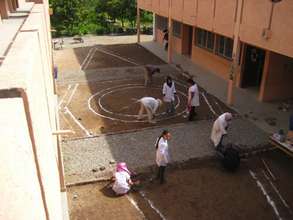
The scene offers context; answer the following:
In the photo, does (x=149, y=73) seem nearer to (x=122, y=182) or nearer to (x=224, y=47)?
(x=224, y=47)

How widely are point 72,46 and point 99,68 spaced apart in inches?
308

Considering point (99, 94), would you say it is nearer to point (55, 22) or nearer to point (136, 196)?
point (136, 196)

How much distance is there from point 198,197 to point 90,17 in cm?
3214

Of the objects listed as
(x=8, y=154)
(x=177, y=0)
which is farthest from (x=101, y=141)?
(x=177, y=0)

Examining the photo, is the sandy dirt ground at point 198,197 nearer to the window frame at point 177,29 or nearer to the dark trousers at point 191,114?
the dark trousers at point 191,114

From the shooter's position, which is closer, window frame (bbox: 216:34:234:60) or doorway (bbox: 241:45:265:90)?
doorway (bbox: 241:45:265:90)

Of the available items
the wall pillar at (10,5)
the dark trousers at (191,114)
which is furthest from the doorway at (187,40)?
the wall pillar at (10,5)

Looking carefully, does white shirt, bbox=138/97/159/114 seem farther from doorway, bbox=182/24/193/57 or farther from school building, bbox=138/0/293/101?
Result: doorway, bbox=182/24/193/57

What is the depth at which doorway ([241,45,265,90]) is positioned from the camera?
51.8ft

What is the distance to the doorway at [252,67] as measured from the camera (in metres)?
15.8

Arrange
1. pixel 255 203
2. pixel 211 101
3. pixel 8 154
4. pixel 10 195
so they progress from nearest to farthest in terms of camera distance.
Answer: pixel 10 195, pixel 8 154, pixel 255 203, pixel 211 101

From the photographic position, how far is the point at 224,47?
1788 cm

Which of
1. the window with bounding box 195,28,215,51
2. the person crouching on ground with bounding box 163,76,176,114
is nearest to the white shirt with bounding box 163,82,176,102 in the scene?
the person crouching on ground with bounding box 163,76,176,114

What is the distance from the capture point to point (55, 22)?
32438 mm
